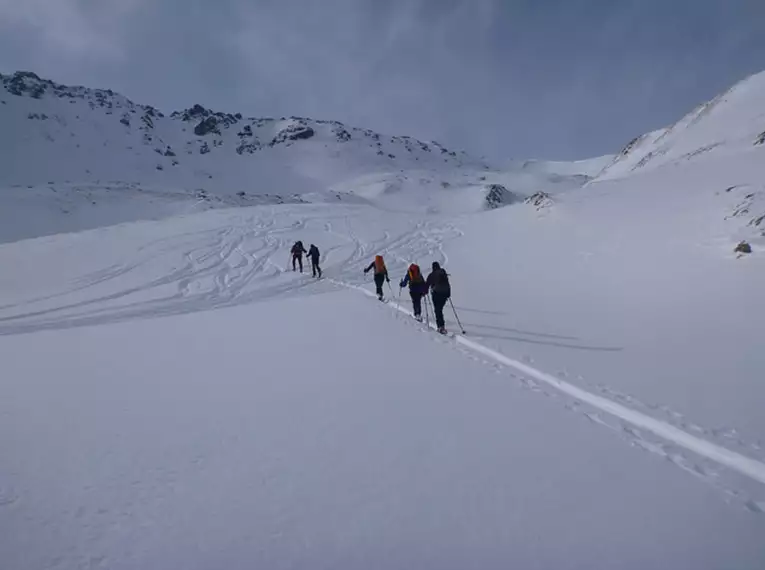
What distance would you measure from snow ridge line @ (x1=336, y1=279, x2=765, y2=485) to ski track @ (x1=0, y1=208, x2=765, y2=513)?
1 cm

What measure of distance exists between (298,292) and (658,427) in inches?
602

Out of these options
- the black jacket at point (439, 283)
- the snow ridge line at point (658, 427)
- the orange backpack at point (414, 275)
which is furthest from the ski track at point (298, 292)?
the orange backpack at point (414, 275)

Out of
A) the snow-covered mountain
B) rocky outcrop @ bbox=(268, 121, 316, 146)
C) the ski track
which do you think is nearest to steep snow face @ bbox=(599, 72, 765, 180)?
the ski track

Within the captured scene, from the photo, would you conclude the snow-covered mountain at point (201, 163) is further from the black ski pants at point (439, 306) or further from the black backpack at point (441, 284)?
the black ski pants at point (439, 306)

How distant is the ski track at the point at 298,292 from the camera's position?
5.00m

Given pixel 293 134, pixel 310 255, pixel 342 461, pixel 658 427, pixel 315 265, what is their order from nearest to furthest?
pixel 342 461 → pixel 658 427 → pixel 315 265 → pixel 310 255 → pixel 293 134

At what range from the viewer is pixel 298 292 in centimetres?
1895

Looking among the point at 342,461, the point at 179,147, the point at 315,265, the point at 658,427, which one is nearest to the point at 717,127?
the point at 315,265

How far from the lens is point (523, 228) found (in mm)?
30547

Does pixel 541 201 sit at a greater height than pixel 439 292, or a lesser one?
greater

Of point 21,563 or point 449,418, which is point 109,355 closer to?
point 21,563

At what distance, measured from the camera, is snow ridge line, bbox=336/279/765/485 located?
462 cm

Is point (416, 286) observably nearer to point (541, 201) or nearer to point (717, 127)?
point (541, 201)

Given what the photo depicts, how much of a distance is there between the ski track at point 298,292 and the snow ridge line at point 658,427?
0.04ft
